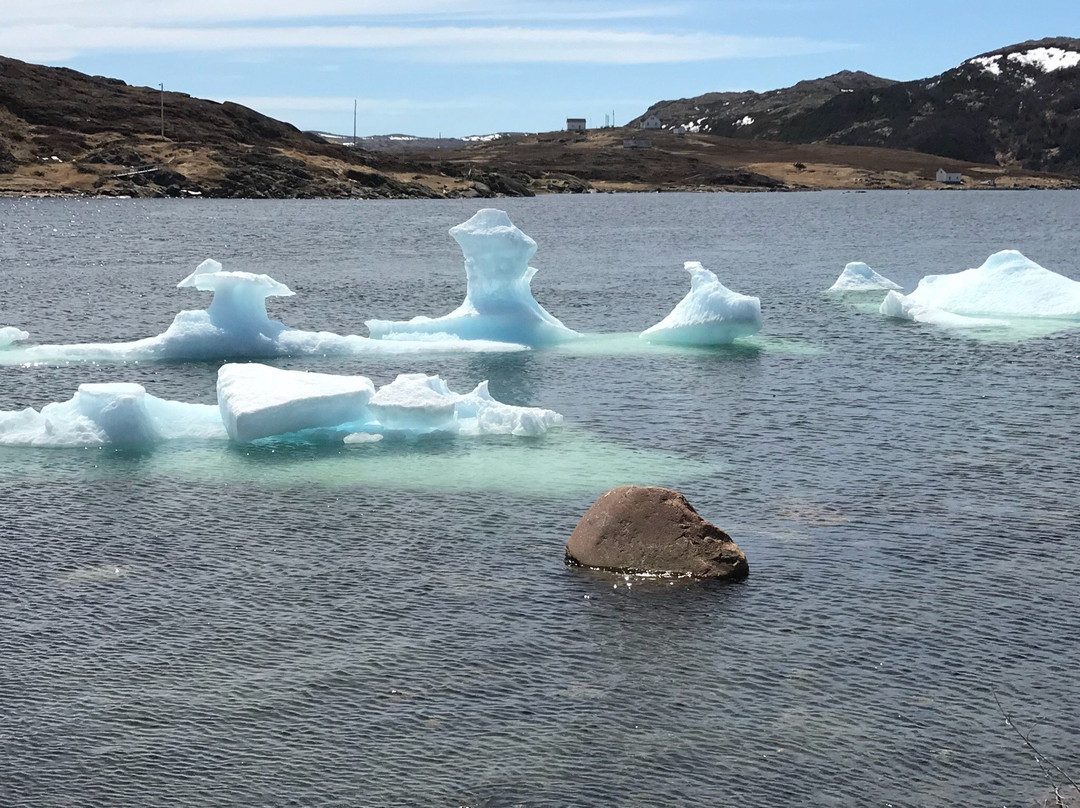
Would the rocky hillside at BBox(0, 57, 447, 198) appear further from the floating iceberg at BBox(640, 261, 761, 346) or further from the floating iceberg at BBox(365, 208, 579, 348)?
the floating iceberg at BBox(640, 261, 761, 346)

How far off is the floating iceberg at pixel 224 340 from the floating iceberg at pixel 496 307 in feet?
5.67

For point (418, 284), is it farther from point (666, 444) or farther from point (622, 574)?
point (622, 574)

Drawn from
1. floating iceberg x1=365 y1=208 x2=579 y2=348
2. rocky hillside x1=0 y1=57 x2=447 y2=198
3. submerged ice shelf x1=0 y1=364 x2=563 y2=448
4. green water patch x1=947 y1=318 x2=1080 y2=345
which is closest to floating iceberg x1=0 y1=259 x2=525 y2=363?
floating iceberg x1=365 y1=208 x2=579 y2=348

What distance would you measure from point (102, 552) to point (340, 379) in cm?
850

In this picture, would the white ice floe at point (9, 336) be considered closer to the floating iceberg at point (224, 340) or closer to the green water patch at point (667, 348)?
the floating iceberg at point (224, 340)

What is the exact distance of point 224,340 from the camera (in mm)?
38469

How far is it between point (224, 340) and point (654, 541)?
2262 cm

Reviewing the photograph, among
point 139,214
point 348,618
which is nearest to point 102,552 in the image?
point 348,618

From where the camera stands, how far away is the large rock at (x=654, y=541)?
61.2 feet

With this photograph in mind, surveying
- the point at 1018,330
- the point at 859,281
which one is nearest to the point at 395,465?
the point at 1018,330

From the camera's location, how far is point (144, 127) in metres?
145

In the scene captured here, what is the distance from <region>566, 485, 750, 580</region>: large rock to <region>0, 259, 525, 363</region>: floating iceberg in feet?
66.2

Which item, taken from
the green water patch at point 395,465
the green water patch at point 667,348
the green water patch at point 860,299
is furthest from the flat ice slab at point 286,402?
the green water patch at point 860,299

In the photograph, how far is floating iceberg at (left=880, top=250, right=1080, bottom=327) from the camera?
46844 mm
